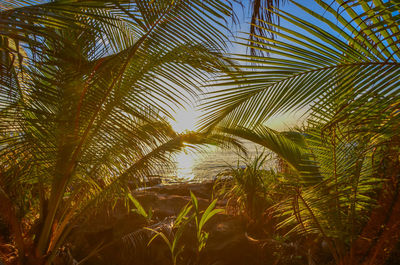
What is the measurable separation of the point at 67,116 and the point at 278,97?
1551 millimetres

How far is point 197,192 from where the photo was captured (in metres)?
6.09

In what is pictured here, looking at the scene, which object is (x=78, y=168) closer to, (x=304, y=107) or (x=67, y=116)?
(x=67, y=116)

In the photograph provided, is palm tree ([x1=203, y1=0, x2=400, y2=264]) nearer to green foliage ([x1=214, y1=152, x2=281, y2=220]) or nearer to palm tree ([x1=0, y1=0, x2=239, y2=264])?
palm tree ([x1=0, y1=0, x2=239, y2=264])

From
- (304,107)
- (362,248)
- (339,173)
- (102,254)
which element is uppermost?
(304,107)

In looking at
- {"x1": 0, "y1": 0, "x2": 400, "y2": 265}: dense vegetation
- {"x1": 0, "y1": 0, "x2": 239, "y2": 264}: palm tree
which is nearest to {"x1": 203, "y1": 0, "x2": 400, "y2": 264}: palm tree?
{"x1": 0, "y1": 0, "x2": 400, "y2": 265}: dense vegetation

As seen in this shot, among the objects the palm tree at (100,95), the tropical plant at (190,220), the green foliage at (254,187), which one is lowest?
the tropical plant at (190,220)

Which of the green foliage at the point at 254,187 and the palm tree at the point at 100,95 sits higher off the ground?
the palm tree at the point at 100,95

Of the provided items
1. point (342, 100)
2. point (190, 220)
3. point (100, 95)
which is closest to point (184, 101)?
point (100, 95)

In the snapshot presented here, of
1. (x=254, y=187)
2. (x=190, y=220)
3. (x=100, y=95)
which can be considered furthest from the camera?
(x=254, y=187)

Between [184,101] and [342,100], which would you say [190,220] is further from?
[342,100]

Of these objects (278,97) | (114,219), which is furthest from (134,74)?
(114,219)

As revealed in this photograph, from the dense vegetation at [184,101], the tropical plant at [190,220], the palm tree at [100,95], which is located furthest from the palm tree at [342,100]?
the tropical plant at [190,220]

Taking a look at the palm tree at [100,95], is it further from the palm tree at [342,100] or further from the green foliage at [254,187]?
the green foliage at [254,187]

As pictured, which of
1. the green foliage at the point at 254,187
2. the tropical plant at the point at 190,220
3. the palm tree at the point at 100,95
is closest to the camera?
the palm tree at the point at 100,95
